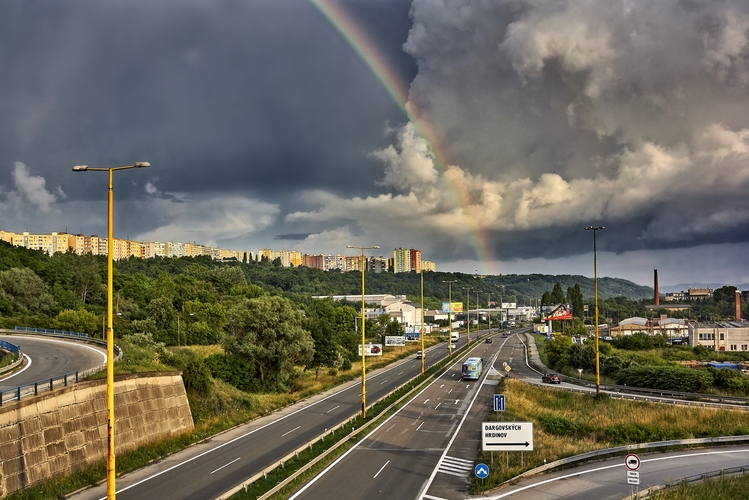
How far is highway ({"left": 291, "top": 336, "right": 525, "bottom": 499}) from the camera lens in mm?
27533

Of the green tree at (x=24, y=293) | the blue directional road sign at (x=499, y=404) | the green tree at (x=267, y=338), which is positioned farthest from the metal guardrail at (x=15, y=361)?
the green tree at (x=24, y=293)

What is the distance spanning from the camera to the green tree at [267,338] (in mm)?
63375

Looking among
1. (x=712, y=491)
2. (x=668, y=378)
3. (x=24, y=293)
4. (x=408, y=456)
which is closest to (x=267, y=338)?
(x=408, y=456)

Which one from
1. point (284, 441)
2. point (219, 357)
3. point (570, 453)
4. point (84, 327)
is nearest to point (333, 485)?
point (284, 441)

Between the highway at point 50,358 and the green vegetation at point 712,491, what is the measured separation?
3390 cm

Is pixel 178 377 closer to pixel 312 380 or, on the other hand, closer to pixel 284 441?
pixel 284 441

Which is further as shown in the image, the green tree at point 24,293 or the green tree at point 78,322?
the green tree at point 24,293

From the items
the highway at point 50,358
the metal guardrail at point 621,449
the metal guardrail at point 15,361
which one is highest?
the metal guardrail at point 15,361

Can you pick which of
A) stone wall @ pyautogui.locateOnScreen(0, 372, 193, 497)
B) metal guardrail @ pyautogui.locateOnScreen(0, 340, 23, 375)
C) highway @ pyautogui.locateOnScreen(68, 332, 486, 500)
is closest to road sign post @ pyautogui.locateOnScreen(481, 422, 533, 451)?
highway @ pyautogui.locateOnScreen(68, 332, 486, 500)

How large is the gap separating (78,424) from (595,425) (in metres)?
35.2

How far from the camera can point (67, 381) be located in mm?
31859

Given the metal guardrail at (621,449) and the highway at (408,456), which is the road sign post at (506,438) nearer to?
the metal guardrail at (621,449)

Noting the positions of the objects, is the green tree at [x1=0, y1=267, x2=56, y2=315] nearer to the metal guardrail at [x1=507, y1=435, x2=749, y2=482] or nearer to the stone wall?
the stone wall

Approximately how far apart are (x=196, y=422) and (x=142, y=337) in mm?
29939
